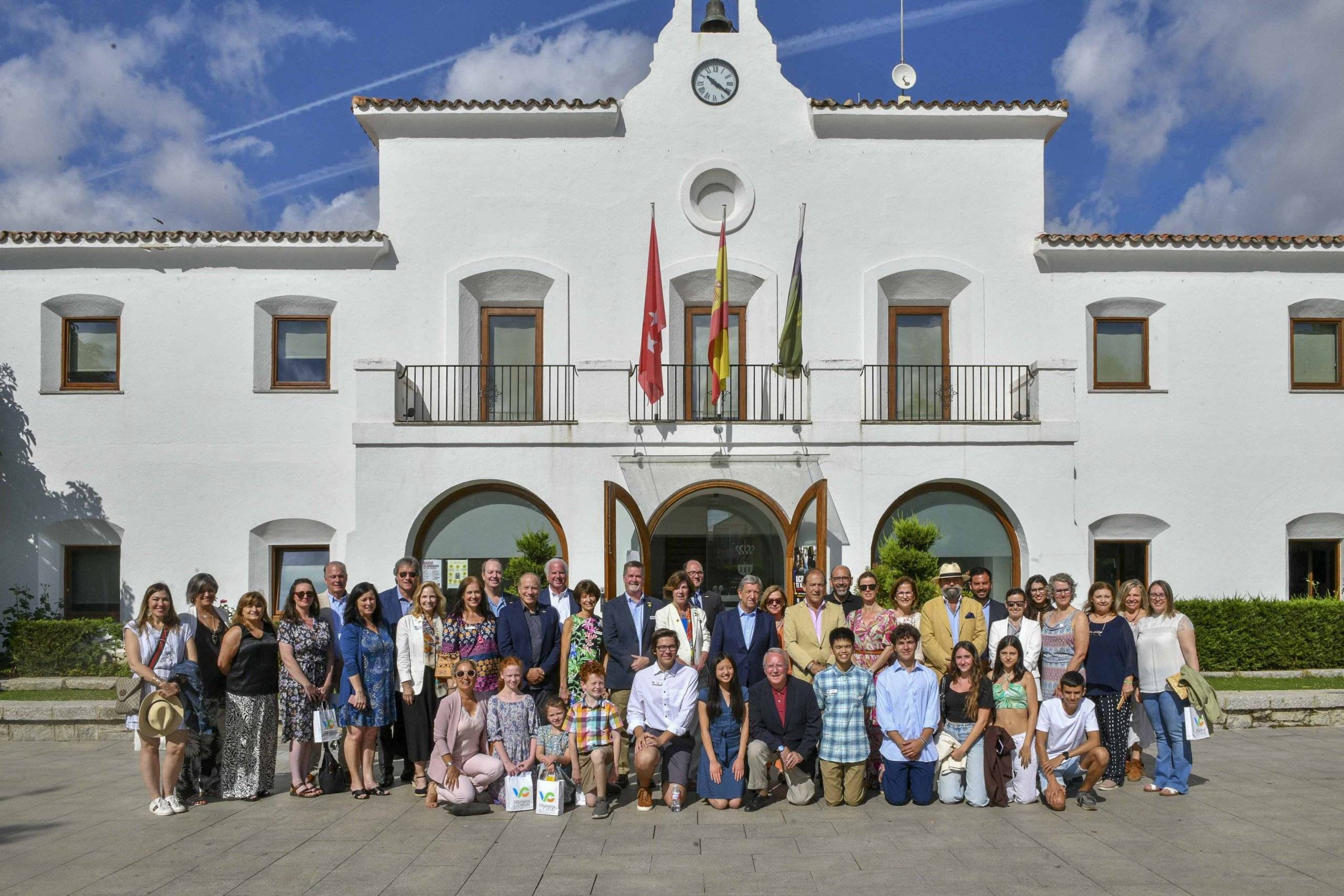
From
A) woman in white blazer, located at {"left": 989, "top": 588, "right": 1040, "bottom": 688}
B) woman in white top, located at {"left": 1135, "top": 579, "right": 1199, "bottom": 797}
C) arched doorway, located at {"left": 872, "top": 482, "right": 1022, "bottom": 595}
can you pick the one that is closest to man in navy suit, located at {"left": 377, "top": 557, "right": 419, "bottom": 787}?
woman in white blazer, located at {"left": 989, "top": 588, "right": 1040, "bottom": 688}

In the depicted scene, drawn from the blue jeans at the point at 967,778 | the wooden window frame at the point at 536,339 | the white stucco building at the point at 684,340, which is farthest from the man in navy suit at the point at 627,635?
the wooden window frame at the point at 536,339

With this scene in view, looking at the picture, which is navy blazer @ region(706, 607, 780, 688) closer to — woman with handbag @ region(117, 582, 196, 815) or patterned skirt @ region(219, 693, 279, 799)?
patterned skirt @ region(219, 693, 279, 799)

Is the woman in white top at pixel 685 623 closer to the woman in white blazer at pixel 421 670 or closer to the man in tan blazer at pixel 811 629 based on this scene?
the man in tan blazer at pixel 811 629

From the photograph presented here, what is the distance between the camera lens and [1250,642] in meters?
14.3

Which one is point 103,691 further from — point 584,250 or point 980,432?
point 980,432

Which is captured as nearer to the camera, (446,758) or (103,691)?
(446,758)

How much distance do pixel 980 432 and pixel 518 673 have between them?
8.58 m

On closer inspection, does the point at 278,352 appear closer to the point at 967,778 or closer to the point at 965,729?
the point at 965,729

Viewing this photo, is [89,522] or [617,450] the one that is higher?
[617,450]

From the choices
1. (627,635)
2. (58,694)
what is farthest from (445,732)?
(58,694)

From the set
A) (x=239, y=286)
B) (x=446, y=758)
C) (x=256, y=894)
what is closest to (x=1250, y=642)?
(x=446, y=758)

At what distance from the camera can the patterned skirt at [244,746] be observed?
331 inches

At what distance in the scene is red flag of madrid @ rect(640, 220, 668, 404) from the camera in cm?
1430

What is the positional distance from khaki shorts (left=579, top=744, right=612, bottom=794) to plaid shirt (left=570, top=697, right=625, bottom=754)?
33 millimetres
